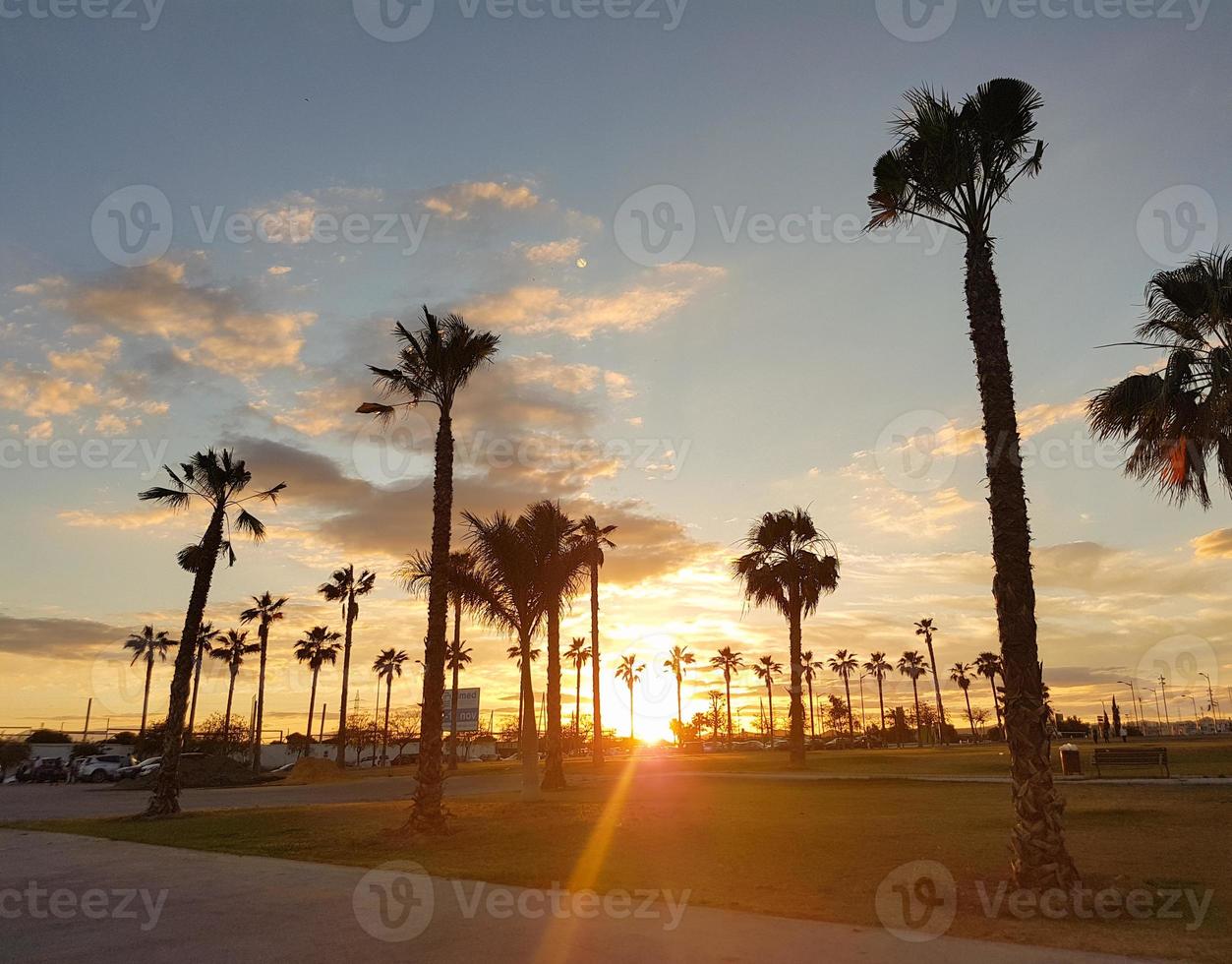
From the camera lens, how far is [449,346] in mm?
19922

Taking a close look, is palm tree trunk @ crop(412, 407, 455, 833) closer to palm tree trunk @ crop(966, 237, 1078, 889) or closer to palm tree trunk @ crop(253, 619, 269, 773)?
palm tree trunk @ crop(966, 237, 1078, 889)

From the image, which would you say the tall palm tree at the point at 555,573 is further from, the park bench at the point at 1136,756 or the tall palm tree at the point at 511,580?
the park bench at the point at 1136,756

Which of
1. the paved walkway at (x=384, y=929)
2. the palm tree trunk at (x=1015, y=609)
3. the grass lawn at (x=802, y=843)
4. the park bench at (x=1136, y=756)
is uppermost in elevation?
the palm tree trunk at (x=1015, y=609)

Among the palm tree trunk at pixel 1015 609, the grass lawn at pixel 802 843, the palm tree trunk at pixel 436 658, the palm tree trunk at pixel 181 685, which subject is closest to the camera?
the grass lawn at pixel 802 843

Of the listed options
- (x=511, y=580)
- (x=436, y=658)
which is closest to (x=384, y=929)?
(x=436, y=658)

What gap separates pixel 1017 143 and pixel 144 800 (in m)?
41.4

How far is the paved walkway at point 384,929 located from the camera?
278 inches

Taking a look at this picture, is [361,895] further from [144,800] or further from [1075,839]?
[144,800]

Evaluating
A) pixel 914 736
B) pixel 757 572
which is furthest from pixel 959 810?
pixel 914 736

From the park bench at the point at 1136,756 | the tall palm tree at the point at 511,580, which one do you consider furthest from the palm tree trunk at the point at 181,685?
the park bench at the point at 1136,756

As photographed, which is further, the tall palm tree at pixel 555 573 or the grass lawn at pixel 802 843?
the tall palm tree at pixel 555 573

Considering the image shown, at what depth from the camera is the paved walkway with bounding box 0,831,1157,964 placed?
7.07m

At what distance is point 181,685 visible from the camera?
24.9m

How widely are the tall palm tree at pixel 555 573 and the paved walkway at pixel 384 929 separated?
16.4 m
